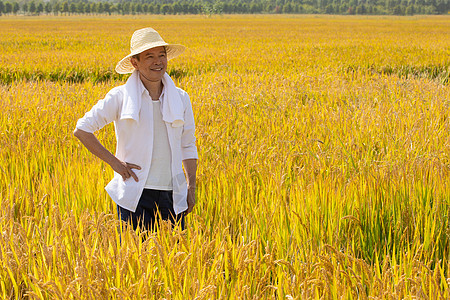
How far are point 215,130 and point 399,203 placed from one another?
220 cm

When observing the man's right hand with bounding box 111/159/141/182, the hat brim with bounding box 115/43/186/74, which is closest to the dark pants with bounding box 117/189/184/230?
the man's right hand with bounding box 111/159/141/182

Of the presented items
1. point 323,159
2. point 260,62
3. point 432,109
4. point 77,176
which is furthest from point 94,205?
point 260,62

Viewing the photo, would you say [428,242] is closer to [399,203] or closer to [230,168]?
[399,203]

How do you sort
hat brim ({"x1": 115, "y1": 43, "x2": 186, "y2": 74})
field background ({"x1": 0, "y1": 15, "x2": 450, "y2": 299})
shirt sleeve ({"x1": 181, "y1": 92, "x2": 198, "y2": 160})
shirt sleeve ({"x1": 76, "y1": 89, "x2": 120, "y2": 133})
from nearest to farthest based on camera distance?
field background ({"x1": 0, "y1": 15, "x2": 450, "y2": 299}) < shirt sleeve ({"x1": 76, "y1": 89, "x2": 120, "y2": 133}) < hat brim ({"x1": 115, "y1": 43, "x2": 186, "y2": 74}) < shirt sleeve ({"x1": 181, "y1": 92, "x2": 198, "y2": 160})

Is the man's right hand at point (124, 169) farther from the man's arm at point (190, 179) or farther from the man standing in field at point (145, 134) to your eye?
the man's arm at point (190, 179)

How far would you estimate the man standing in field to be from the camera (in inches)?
94.0

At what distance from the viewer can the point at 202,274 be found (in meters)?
1.69

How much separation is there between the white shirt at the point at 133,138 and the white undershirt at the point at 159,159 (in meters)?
0.05

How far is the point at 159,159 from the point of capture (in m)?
2.52

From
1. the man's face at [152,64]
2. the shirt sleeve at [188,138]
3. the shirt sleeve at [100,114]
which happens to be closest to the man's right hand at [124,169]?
the shirt sleeve at [100,114]

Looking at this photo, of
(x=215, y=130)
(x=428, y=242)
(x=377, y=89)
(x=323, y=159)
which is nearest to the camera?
(x=428, y=242)

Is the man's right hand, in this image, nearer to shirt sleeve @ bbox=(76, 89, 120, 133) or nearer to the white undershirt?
the white undershirt

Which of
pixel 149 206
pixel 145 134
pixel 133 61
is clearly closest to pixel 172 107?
pixel 145 134

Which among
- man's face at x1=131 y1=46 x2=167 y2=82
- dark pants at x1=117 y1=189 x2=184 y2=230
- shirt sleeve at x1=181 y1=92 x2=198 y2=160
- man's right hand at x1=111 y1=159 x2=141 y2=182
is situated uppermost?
man's face at x1=131 y1=46 x2=167 y2=82
